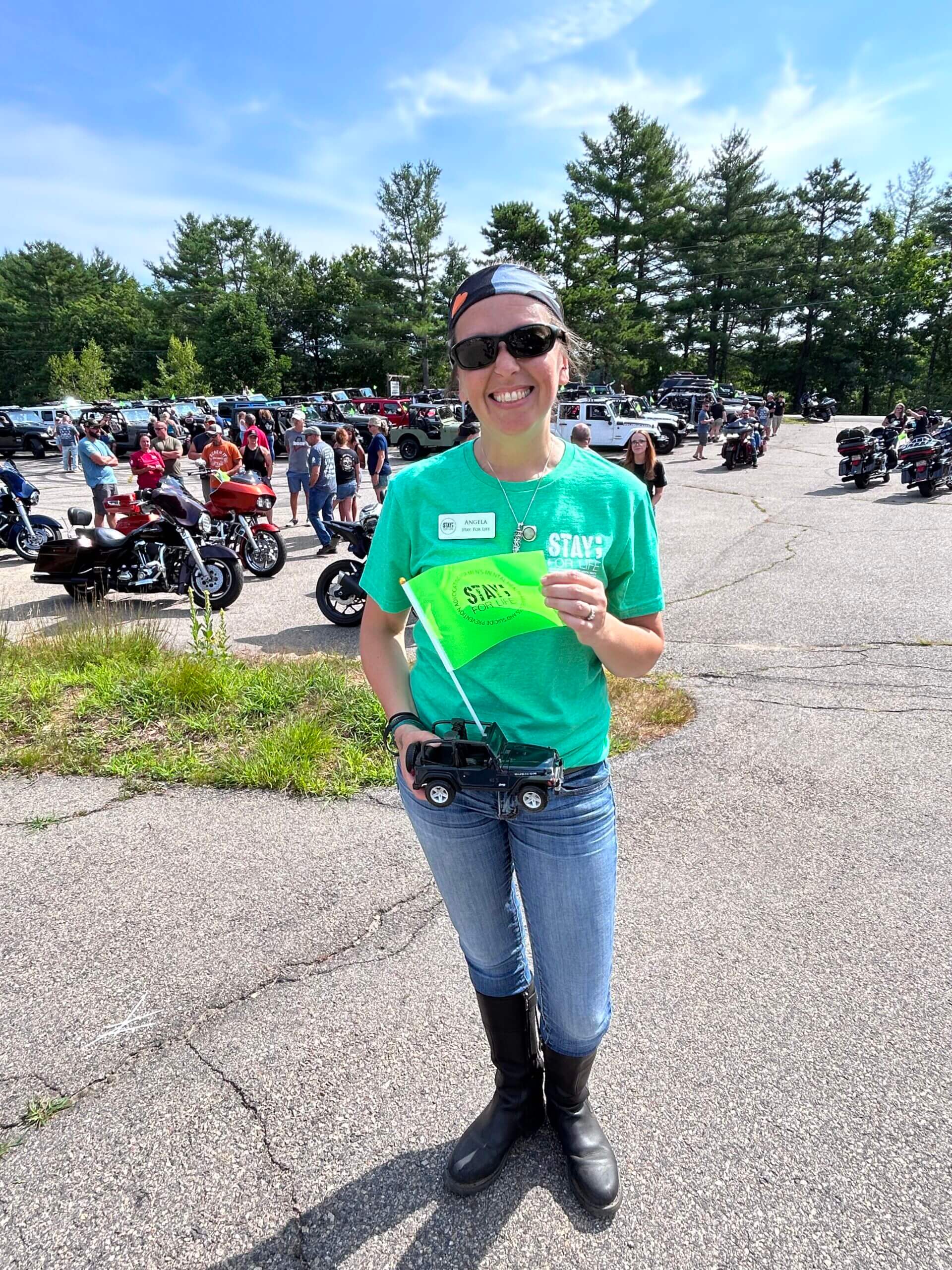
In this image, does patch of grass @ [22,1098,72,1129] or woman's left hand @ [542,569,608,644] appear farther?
patch of grass @ [22,1098,72,1129]

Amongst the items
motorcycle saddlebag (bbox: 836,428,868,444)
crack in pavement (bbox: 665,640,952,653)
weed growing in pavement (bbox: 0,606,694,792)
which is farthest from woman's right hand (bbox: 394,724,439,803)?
motorcycle saddlebag (bbox: 836,428,868,444)

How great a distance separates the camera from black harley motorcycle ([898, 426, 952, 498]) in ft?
48.4

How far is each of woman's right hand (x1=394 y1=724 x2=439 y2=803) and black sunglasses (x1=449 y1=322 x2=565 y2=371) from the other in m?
0.79

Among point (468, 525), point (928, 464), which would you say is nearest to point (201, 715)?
point (468, 525)

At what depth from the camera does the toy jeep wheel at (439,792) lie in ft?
4.96

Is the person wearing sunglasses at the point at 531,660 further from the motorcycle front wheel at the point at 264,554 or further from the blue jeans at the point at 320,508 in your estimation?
the blue jeans at the point at 320,508

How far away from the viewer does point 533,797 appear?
1.47m

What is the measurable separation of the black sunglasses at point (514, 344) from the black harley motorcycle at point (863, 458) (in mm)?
18051

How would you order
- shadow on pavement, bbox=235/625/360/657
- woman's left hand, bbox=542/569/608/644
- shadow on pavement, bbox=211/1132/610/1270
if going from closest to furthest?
woman's left hand, bbox=542/569/608/644 < shadow on pavement, bbox=211/1132/610/1270 < shadow on pavement, bbox=235/625/360/657

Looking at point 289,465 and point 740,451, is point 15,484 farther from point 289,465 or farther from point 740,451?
point 740,451

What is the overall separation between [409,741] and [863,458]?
60.4 ft

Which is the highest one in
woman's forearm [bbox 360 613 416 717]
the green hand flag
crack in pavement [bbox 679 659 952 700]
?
the green hand flag

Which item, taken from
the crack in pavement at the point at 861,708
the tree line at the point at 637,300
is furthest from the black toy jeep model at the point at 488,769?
the tree line at the point at 637,300

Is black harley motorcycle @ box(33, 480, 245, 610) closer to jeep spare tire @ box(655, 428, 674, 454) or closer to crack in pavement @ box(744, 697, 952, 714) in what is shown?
crack in pavement @ box(744, 697, 952, 714)
